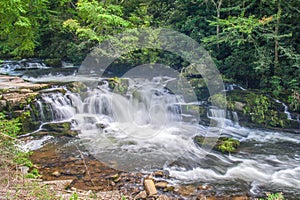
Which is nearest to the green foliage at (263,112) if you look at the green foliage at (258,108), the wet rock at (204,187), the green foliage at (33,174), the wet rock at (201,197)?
the green foliage at (258,108)

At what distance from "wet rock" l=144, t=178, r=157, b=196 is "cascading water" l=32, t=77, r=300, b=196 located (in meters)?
0.68

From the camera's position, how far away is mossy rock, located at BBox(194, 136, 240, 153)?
5805mm

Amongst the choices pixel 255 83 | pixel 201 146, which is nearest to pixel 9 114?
pixel 201 146

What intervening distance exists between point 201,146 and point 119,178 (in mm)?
2542

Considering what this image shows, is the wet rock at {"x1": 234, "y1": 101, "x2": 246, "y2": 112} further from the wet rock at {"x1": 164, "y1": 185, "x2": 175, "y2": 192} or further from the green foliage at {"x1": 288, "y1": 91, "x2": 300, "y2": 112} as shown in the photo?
the wet rock at {"x1": 164, "y1": 185, "x2": 175, "y2": 192}

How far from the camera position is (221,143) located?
6043 millimetres

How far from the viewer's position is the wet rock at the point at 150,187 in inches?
154

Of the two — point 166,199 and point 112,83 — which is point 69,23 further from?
point 166,199

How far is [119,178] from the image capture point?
4.43 m

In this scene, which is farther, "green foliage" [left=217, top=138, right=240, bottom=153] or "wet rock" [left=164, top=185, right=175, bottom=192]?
"green foliage" [left=217, top=138, right=240, bottom=153]

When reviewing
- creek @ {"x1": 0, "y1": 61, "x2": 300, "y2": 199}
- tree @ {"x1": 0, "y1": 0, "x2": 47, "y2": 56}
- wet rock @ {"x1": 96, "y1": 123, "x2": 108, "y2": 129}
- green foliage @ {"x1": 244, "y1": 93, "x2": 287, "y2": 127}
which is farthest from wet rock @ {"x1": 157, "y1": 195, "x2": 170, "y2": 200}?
tree @ {"x1": 0, "y1": 0, "x2": 47, "y2": 56}

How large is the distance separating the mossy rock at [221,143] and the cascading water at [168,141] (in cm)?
16

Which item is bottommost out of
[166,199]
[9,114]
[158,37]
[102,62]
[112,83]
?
[166,199]

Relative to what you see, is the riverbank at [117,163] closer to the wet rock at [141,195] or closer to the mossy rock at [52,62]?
the wet rock at [141,195]
